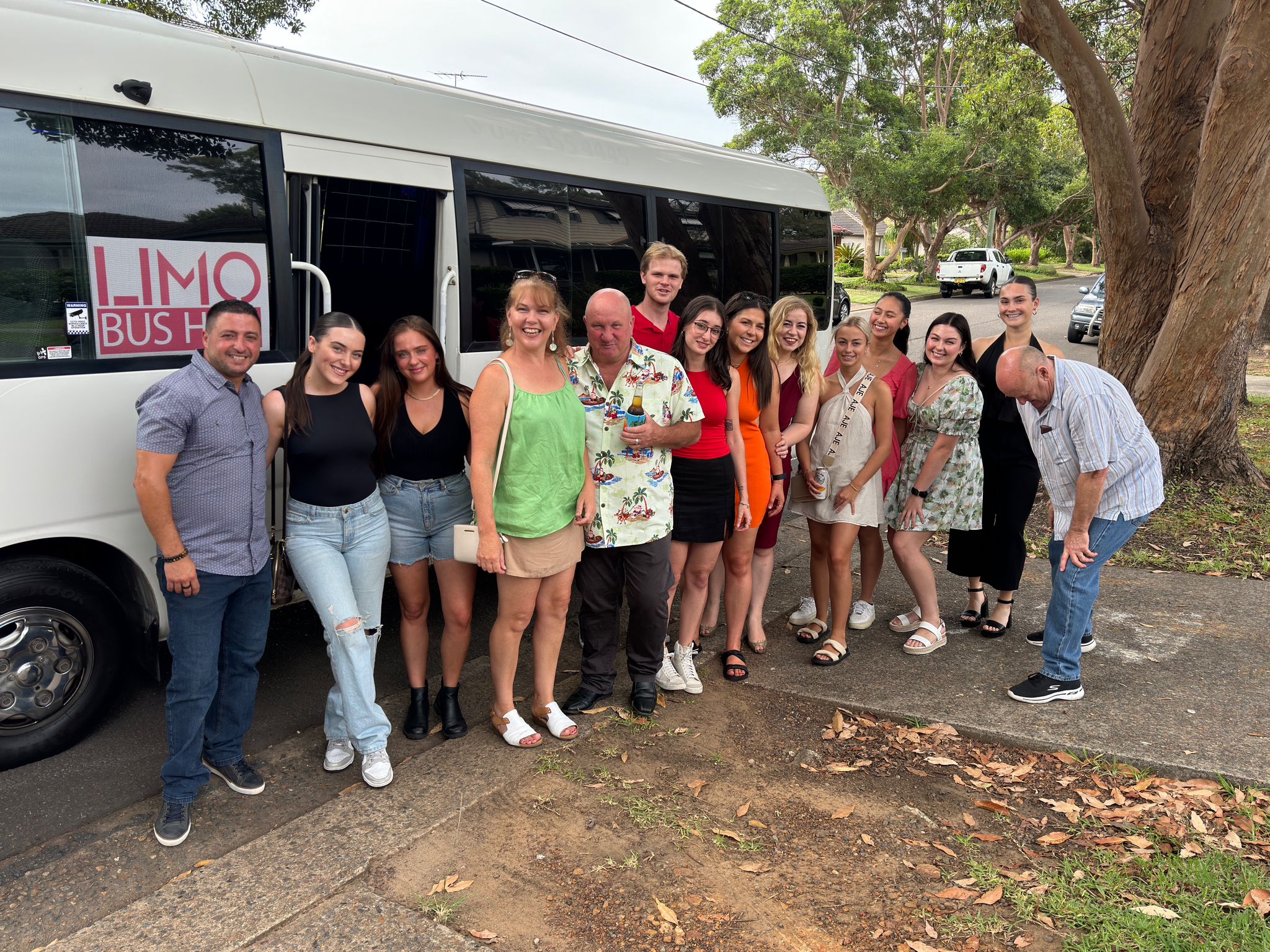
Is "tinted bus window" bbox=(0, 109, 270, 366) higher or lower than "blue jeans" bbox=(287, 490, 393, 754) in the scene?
higher

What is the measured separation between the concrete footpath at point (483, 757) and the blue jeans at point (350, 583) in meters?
0.33

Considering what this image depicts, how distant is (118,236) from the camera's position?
12.0 feet

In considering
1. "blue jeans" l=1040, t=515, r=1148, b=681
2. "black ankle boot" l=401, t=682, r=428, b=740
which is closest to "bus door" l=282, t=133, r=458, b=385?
"black ankle boot" l=401, t=682, r=428, b=740

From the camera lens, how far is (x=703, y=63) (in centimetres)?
3919

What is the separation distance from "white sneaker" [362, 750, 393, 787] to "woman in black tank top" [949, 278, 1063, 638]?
335 centimetres

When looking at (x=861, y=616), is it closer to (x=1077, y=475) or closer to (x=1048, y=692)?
(x=1048, y=692)

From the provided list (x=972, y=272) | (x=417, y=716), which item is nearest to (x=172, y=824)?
(x=417, y=716)

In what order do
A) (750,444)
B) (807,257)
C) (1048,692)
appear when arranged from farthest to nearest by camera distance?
(807,257)
(750,444)
(1048,692)

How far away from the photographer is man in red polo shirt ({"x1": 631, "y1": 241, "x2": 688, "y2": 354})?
14.5ft

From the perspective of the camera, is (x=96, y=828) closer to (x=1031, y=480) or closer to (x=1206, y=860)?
(x=1206, y=860)

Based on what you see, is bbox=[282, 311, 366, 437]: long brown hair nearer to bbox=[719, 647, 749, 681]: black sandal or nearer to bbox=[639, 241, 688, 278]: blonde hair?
bbox=[639, 241, 688, 278]: blonde hair

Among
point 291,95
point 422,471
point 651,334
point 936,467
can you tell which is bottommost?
point 936,467

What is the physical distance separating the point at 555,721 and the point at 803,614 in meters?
1.97

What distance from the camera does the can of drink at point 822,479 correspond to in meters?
4.91
